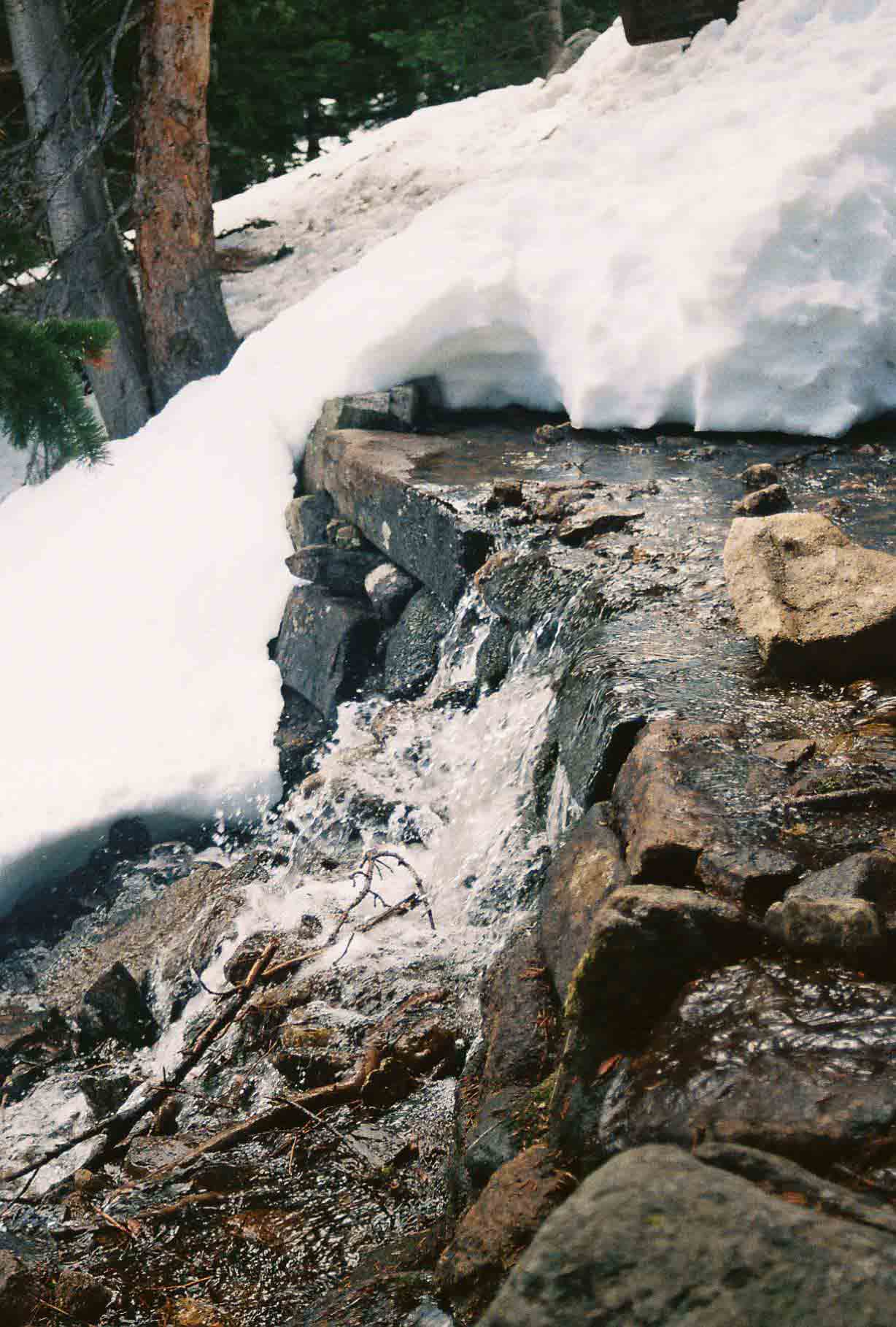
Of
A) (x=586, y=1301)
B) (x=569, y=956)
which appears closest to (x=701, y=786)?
→ (x=569, y=956)

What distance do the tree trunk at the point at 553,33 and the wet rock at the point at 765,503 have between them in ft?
33.8

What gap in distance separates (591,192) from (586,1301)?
642cm

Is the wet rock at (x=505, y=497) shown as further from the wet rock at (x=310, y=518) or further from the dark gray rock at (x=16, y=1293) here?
the dark gray rock at (x=16, y=1293)

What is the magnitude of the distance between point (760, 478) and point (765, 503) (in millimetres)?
438

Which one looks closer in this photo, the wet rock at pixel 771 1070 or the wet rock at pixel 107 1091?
the wet rock at pixel 771 1070

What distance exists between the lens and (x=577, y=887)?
2363 mm

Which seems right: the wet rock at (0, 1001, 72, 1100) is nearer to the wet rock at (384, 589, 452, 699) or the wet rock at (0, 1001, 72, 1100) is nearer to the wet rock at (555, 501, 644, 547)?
the wet rock at (384, 589, 452, 699)

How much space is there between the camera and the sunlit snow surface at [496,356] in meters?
5.04

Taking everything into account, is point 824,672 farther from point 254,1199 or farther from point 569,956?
point 254,1199

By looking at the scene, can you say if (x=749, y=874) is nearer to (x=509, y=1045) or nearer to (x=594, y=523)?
(x=509, y=1045)

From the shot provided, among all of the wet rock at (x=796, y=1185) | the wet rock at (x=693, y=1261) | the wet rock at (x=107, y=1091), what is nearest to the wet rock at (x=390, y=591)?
the wet rock at (x=107, y=1091)

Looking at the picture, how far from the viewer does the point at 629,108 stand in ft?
23.9

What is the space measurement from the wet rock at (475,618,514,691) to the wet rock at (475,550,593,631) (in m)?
0.06

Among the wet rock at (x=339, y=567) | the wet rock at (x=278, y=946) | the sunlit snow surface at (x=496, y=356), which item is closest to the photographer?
the wet rock at (x=278, y=946)
